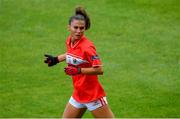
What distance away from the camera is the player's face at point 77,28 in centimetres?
883

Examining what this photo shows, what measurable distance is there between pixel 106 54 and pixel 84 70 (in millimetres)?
6179

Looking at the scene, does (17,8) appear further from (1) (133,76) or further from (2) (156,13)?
(1) (133,76)

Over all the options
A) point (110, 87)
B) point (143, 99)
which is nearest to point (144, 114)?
point (143, 99)

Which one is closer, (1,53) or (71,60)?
(71,60)

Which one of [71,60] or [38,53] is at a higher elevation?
[71,60]

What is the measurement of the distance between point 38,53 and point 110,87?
276 centimetres

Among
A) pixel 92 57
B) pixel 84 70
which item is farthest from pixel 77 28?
pixel 84 70

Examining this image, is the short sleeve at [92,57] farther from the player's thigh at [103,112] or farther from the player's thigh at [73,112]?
the player's thigh at [73,112]

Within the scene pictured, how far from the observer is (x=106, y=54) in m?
14.8

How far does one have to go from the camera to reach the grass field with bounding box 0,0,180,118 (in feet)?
38.9

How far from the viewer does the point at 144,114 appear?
11.3m

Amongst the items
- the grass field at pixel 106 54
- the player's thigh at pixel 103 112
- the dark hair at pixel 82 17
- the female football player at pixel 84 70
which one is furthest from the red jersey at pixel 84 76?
the grass field at pixel 106 54

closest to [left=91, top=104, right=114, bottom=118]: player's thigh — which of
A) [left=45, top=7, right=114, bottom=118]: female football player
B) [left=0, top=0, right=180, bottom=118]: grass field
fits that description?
[left=45, top=7, right=114, bottom=118]: female football player

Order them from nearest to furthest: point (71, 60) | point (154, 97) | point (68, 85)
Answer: point (71, 60) < point (154, 97) < point (68, 85)
